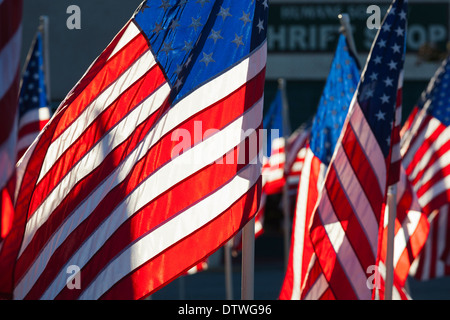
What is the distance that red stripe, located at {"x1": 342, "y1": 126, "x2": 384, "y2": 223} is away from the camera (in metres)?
7.79

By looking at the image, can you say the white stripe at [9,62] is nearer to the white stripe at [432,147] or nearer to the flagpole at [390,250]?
the flagpole at [390,250]

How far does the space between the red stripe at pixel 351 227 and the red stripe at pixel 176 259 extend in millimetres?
2079

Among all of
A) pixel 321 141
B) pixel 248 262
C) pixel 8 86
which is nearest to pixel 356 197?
pixel 248 262

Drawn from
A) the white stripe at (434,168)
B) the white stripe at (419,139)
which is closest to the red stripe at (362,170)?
the white stripe at (434,168)

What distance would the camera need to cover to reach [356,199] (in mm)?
7812

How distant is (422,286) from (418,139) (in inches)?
441

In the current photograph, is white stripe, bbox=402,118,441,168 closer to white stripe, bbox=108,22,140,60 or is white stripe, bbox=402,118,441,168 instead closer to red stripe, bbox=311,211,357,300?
red stripe, bbox=311,211,357,300

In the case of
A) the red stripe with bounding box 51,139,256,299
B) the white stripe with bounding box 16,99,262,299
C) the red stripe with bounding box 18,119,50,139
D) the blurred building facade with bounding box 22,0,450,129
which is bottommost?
the red stripe with bounding box 51,139,256,299

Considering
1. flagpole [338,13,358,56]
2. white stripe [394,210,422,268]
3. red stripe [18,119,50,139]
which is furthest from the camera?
red stripe [18,119,50,139]

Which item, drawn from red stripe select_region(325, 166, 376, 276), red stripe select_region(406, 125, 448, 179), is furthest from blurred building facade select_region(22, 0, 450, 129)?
red stripe select_region(325, 166, 376, 276)

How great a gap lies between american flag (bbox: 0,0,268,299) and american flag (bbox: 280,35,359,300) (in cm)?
354

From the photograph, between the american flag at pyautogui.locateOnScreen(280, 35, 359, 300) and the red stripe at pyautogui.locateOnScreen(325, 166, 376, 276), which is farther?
the american flag at pyautogui.locateOnScreen(280, 35, 359, 300)

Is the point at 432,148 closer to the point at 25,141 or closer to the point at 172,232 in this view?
the point at 25,141
